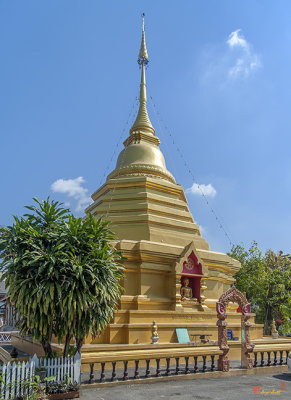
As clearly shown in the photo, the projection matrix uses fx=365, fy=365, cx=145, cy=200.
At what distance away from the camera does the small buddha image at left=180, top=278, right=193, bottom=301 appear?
58.5ft

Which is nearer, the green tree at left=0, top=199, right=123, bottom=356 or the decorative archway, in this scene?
the green tree at left=0, top=199, right=123, bottom=356

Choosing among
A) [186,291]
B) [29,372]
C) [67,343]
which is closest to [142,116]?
[186,291]

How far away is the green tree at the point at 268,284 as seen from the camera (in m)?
27.6

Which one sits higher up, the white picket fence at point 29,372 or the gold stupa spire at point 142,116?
the gold stupa spire at point 142,116

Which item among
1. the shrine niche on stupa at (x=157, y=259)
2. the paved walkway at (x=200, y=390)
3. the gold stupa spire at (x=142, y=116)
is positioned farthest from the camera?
the gold stupa spire at (x=142, y=116)

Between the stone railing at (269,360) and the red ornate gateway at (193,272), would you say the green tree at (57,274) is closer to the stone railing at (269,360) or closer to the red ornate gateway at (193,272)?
the stone railing at (269,360)

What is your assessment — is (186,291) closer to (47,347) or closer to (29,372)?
(47,347)

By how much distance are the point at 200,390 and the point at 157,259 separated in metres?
7.77

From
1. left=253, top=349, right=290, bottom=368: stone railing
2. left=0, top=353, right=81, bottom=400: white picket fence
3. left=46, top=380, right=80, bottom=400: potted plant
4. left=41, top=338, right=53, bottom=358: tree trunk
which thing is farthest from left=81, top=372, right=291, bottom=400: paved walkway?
left=253, top=349, right=290, bottom=368: stone railing

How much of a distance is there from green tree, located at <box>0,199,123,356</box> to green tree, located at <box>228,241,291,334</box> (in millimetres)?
20589

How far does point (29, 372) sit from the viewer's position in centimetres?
875

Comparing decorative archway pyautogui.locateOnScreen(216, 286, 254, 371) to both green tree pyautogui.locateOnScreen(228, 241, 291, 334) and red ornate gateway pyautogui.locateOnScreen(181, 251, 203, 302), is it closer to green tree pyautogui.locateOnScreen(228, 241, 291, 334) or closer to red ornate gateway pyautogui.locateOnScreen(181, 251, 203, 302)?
red ornate gateway pyautogui.locateOnScreen(181, 251, 203, 302)

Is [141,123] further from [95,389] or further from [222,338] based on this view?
[95,389]

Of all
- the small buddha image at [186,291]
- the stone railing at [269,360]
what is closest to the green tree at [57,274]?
the stone railing at [269,360]
